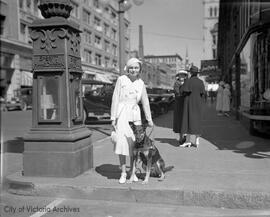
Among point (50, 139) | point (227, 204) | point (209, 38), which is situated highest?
point (209, 38)

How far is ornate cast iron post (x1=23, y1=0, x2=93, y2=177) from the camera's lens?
21.6ft

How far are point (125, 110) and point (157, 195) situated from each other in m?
1.32

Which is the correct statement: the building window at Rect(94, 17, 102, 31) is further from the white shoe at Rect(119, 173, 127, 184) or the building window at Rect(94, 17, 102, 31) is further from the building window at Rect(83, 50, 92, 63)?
the white shoe at Rect(119, 173, 127, 184)

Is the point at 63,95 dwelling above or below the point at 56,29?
below

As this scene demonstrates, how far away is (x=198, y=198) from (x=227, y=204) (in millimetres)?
381

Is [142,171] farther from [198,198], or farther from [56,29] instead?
[56,29]

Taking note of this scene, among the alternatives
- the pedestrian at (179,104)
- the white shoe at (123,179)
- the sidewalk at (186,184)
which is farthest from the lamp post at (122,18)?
the white shoe at (123,179)

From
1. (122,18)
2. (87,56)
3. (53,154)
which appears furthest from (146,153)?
(87,56)

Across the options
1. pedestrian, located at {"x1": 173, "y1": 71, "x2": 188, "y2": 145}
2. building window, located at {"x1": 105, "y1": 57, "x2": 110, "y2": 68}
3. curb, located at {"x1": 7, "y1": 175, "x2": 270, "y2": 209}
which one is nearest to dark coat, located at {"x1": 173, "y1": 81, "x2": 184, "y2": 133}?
pedestrian, located at {"x1": 173, "y1": 71, "x2": 188, "y2": 145}

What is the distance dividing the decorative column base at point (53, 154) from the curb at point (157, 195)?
431 mm

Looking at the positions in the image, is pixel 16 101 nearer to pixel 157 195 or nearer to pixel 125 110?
pixel 125 110

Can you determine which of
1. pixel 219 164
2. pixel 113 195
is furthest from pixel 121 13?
pixel 113 195

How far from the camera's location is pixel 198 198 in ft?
17.9

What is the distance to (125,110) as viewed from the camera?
607 centimetres
